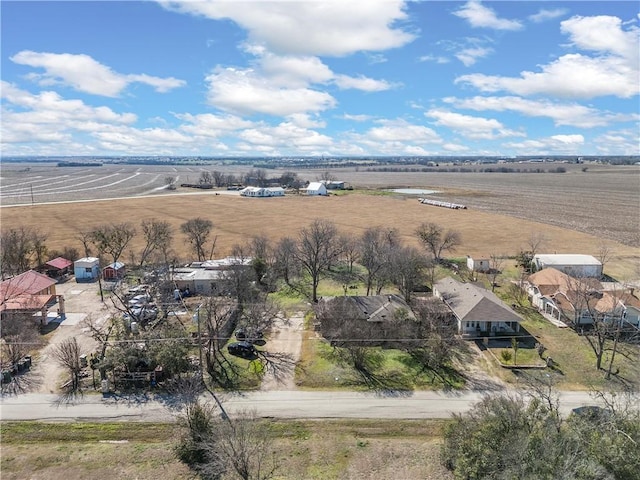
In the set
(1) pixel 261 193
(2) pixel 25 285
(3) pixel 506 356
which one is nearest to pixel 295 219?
(1) pixel 261 193

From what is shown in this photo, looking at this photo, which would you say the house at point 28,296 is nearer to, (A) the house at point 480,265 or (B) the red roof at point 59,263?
(B) the red roof at point 59,263

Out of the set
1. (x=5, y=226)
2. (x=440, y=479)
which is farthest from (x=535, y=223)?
(x=5, y=226)

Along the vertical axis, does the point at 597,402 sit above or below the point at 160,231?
below

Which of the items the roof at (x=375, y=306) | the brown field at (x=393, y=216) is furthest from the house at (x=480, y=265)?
the roof at (x=375, y=306)

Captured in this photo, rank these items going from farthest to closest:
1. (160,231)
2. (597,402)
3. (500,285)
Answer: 1. (160,231)
2. (500,285)
3. (597,402)

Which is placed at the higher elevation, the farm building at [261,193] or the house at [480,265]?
the farm building at [261,193]

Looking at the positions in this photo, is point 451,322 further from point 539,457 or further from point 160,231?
point 160,231
